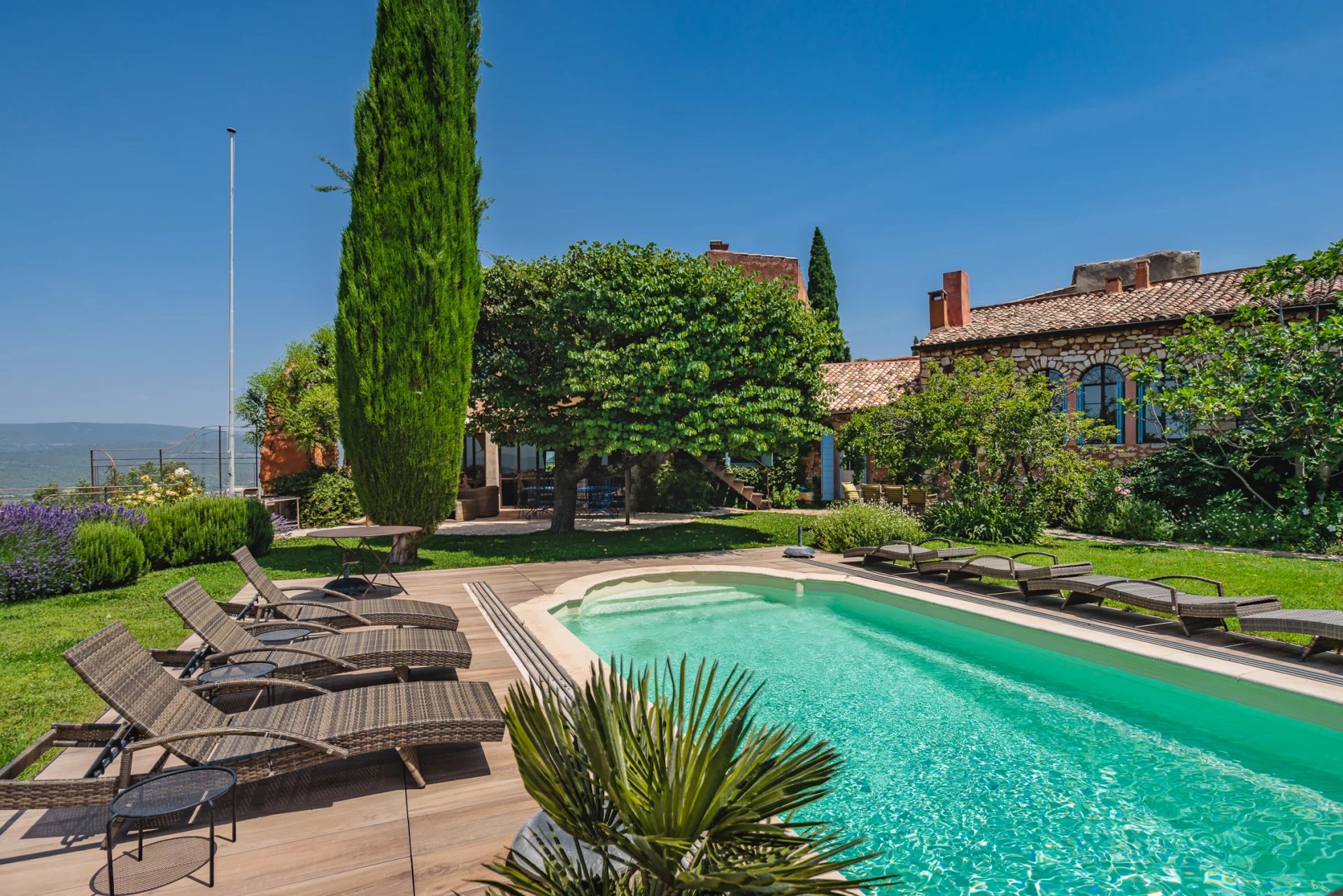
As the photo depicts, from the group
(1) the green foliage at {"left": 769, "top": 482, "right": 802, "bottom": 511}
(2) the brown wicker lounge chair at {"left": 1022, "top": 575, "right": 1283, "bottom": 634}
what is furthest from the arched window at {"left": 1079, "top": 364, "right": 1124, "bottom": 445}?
(2) the brown wicker lounge chair at {"left": 1022, "top": 575, "right": 1283, "bottom": 634}

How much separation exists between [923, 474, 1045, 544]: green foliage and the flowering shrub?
50.5ft

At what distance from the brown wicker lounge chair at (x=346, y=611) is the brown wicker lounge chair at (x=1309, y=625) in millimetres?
7301

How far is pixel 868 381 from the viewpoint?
25.2 m

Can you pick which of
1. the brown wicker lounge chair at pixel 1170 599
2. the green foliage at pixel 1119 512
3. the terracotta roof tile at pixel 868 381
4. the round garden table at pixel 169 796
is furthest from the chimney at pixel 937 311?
the round garden table at pixel 169 796

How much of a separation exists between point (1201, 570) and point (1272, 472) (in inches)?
245

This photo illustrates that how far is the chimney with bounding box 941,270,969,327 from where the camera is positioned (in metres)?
21.8

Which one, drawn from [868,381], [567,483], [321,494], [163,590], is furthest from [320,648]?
[868,381]

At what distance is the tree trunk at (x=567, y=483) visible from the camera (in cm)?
1560

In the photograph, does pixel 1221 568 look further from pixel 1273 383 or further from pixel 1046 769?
pixel 1046 769

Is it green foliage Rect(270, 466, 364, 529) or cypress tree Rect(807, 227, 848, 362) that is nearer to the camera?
green foliage Rect(270, 466, 364, 529)

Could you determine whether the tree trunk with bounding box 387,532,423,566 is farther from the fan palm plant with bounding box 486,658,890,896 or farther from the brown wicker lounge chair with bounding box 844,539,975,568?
the fan palm plant with bounding box 486,658,890,896

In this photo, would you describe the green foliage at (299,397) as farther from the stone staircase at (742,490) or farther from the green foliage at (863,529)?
the green foliage at (863,529)

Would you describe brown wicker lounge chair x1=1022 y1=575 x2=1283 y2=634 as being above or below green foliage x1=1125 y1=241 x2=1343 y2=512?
below

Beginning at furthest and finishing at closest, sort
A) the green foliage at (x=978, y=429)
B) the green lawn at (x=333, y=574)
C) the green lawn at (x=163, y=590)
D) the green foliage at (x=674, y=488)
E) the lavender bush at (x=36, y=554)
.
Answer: the green foliage at (x=674, y=488)
the green foliage at (x=978, y=429)
the lavender bush at (x=36, y=554)
the green lawn at (x=333, y=574)
the green lawn at (x=163, y=590)
